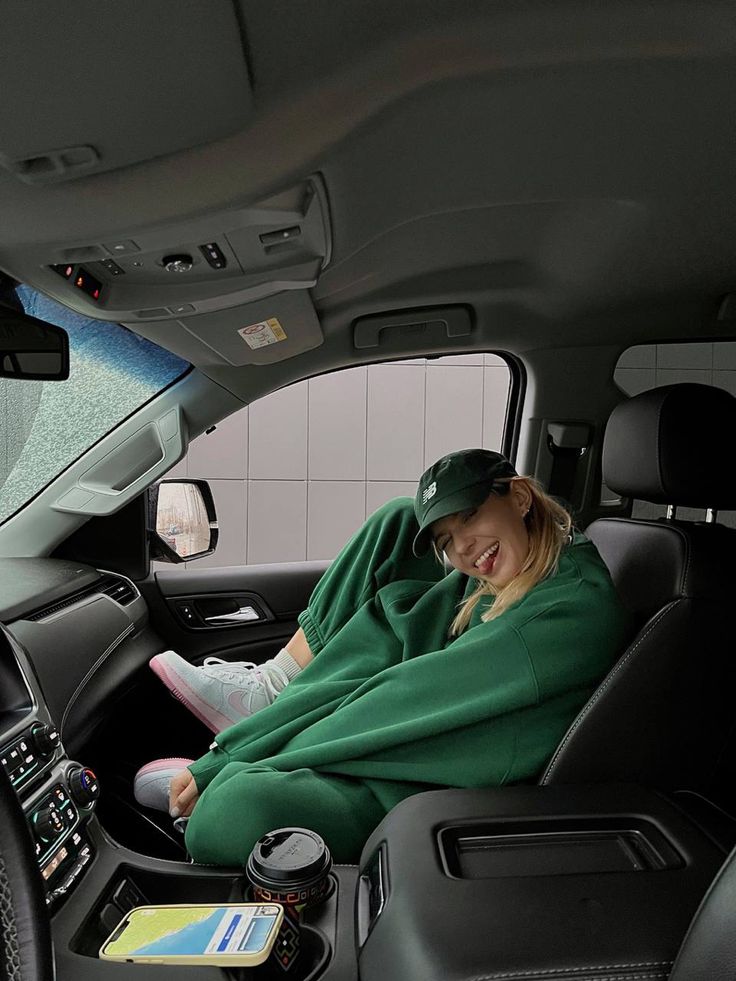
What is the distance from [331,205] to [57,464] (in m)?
1.30

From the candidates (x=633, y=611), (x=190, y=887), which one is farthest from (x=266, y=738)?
(x=633, y=611)

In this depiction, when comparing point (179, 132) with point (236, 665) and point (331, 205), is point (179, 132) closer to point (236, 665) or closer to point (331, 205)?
point (331, 205)

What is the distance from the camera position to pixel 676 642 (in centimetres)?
146

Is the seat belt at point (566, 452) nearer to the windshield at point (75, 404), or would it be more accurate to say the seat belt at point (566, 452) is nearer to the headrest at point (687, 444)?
the headrest at point (687, 444)

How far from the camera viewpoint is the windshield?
227cm

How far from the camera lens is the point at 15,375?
137 centimetres

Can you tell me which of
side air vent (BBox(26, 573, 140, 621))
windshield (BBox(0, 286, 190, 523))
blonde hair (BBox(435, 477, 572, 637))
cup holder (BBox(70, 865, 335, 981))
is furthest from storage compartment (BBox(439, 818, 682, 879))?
windshield (BBox(0, 286, 190, 523))

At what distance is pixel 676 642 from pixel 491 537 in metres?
0.46

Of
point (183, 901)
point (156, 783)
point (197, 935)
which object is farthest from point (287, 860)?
point (156, 783)

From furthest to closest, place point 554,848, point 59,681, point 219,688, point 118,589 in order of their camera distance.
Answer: point 118,589, point 219,688, point 59,681, point 554,848

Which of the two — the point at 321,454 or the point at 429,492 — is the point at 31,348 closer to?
the point at 429,492

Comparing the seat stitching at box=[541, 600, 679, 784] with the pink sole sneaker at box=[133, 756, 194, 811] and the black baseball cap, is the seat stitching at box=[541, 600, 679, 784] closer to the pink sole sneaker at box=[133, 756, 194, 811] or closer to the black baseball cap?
the black baseball cap

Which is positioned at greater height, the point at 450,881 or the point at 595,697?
the point at 595,697

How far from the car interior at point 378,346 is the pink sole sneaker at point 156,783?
0.47 ft
